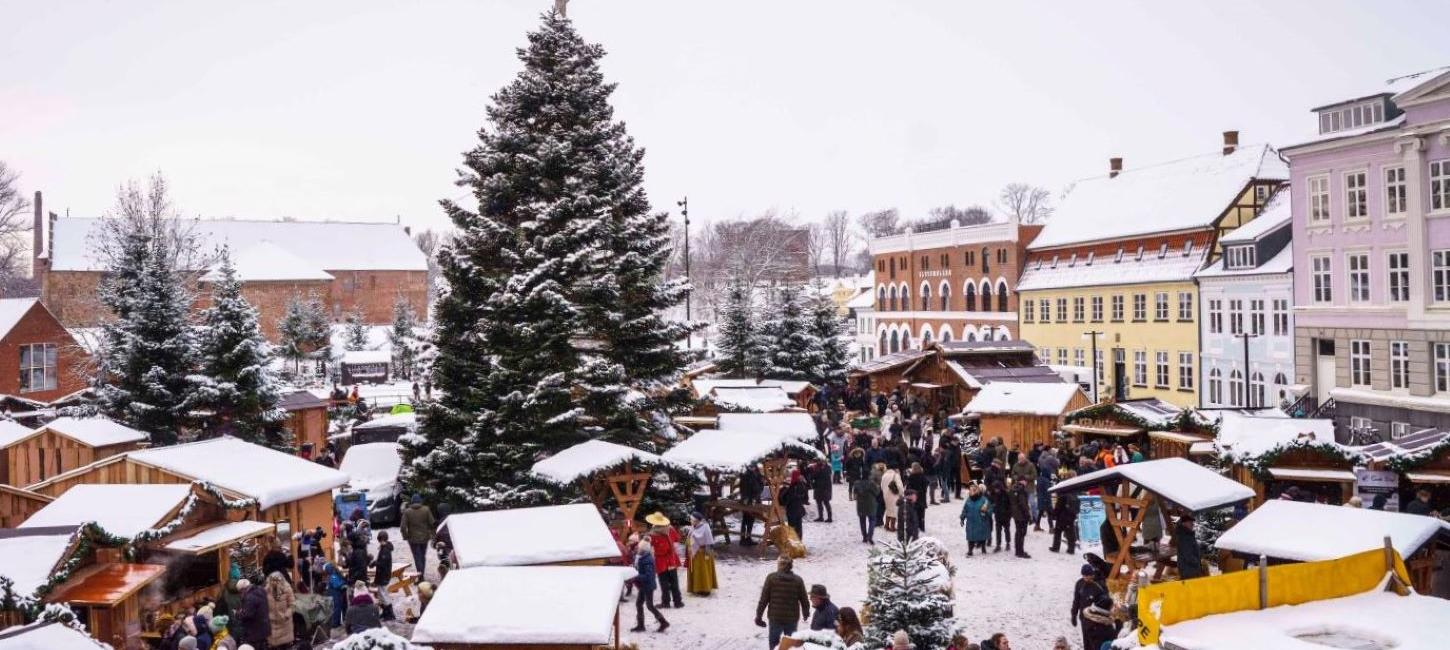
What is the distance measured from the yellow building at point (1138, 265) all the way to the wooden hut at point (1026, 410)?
1654cm

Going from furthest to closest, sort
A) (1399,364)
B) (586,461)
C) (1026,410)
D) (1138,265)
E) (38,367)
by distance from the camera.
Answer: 1. (1138,265)
2. (38,367)
3. (1399,364)
4. (1026,410)
5. (586,461)

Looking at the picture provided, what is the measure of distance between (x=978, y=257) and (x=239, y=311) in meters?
41.1

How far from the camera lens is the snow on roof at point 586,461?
62.4 feet

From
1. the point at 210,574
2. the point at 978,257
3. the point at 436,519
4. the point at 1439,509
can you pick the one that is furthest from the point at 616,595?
the point at 978,257

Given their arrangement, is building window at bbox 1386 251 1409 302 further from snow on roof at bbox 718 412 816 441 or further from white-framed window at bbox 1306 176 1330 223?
snow on roof at bbox 718 412 816 441

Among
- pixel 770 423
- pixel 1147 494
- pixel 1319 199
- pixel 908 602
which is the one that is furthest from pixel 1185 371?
pixel 908 602

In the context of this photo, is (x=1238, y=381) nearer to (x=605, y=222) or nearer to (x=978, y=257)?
(x=978, y=257)

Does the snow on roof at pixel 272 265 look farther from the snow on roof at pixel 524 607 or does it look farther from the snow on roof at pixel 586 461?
the snow on roof at pixel 524 607

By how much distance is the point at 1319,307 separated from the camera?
3453 cm

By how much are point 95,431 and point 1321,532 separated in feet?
69.1

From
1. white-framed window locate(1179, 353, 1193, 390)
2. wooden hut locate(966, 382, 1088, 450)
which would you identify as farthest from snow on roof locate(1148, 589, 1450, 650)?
white-framed window locate(1179, 353, 1193, 390)

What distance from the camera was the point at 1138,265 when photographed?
49.0 metres

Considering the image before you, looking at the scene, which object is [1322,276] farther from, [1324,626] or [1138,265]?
[1324,626]

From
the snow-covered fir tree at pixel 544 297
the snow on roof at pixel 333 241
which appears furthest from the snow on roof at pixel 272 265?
the snow-covered fir tree at pixel 544 297
